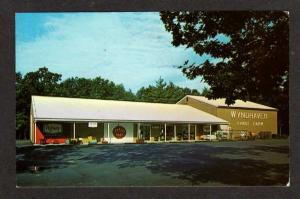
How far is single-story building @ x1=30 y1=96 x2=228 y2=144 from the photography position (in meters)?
10.7

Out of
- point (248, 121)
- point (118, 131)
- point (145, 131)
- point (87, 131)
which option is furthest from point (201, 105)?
point (87, 131)

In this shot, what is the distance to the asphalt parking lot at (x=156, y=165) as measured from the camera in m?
10.3

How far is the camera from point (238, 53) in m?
10.5

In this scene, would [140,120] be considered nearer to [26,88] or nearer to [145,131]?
[145,131]

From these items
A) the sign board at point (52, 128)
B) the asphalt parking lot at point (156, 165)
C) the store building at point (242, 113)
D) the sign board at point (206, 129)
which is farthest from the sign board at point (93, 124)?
the sign board at point (206, 129)

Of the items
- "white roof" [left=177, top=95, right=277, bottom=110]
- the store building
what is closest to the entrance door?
the store building

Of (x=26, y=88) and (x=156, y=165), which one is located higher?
(x=26, y=88)

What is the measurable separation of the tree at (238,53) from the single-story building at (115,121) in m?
1.08

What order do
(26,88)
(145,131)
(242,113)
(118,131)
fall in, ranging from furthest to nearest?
1. (145,131)
2. (118,131)
3. (242,113)
4. (26,88)

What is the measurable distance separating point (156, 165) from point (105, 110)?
1683mm

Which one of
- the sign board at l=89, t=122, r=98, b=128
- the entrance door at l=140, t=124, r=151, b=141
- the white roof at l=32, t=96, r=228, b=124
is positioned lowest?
the entrance door at l=140, t=124, r=151, b=141

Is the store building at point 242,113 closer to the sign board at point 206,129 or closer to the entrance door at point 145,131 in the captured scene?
the sign board at point 206,129

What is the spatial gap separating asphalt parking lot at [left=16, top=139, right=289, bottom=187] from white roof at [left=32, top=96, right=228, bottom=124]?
68 centimetres

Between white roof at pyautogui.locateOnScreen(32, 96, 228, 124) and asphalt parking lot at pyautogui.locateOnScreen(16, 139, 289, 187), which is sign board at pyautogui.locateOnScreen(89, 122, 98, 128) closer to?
white roof at pyautogui.locateOnScreen(32, 96, 228, 124)
